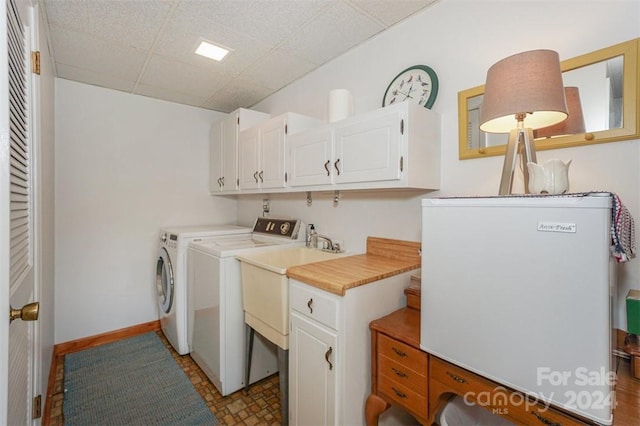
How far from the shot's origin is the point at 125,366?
7.70 ft

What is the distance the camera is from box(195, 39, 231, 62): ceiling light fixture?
79.3 inches

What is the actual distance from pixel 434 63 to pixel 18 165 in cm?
196

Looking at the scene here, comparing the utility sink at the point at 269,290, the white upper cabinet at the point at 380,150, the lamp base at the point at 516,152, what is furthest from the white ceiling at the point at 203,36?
the utility sink at the point at 269,290

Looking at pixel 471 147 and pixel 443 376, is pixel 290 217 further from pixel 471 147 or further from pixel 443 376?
pixel 443 376

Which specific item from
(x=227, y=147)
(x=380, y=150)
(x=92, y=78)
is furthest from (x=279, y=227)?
(x=92, y=78)

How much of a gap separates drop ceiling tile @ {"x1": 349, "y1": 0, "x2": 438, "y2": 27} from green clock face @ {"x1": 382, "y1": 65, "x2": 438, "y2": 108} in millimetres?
323

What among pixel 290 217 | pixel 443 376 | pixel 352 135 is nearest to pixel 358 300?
pixel 443 376

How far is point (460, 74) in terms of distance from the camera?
1560mm

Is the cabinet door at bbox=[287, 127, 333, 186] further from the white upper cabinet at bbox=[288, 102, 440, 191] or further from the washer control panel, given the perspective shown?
the washer control panel

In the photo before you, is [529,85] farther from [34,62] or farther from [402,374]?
[34,62]

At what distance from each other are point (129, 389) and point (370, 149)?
238cm

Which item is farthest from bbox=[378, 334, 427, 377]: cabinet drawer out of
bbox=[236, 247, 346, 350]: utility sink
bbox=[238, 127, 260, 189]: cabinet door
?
bbox=[238, 127, 260, 189]: cabinet door

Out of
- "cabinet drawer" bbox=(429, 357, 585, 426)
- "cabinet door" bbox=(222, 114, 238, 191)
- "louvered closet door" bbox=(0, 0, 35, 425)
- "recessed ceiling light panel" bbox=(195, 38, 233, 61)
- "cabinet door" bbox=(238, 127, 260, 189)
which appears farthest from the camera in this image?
"cabinet door" bbox=(222, 114, 238, 191)

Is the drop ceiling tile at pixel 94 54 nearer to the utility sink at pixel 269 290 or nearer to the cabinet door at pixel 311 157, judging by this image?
the cabinet door at pixel 311 157
